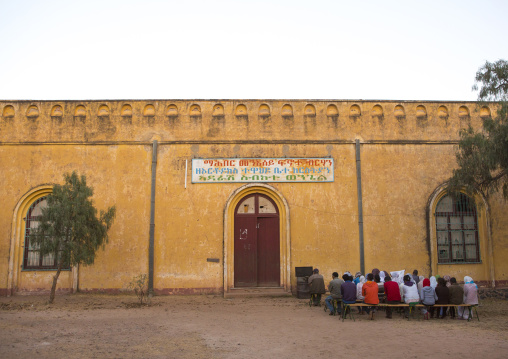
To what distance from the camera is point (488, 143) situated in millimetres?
10836

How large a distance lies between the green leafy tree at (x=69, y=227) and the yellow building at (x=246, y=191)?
6.05 ft

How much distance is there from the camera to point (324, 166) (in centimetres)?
1440

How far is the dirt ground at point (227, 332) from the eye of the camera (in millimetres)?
7238

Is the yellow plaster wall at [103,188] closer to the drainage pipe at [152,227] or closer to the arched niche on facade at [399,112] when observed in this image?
the drainage pipe at [152,227]

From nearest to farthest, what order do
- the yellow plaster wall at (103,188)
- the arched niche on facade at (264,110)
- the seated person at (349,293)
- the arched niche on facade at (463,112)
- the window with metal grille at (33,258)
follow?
the seated person at (349,293), the yellow plaster wall at (103,188), the window with metal grille at (33,258), the arched niche on facade at (264,110), the arched niche on facade at (463,112)

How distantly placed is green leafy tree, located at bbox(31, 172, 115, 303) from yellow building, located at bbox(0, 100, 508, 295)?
1843mm

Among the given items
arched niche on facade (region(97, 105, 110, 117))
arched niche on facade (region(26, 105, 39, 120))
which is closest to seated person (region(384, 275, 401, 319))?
arched niche on facade (region(97, 105, 110, 117))

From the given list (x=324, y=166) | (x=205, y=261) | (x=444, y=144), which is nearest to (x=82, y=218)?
(x=205, y=261)

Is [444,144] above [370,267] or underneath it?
above

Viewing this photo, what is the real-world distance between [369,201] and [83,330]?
9.30 m

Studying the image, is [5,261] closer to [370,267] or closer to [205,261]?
[205,261]

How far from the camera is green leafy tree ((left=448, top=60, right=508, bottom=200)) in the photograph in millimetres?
10666

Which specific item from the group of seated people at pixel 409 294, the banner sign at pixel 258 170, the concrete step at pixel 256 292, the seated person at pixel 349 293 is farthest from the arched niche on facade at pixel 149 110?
the seated person at pixel 349 293

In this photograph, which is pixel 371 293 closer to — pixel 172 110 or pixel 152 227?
pixel 152 227
